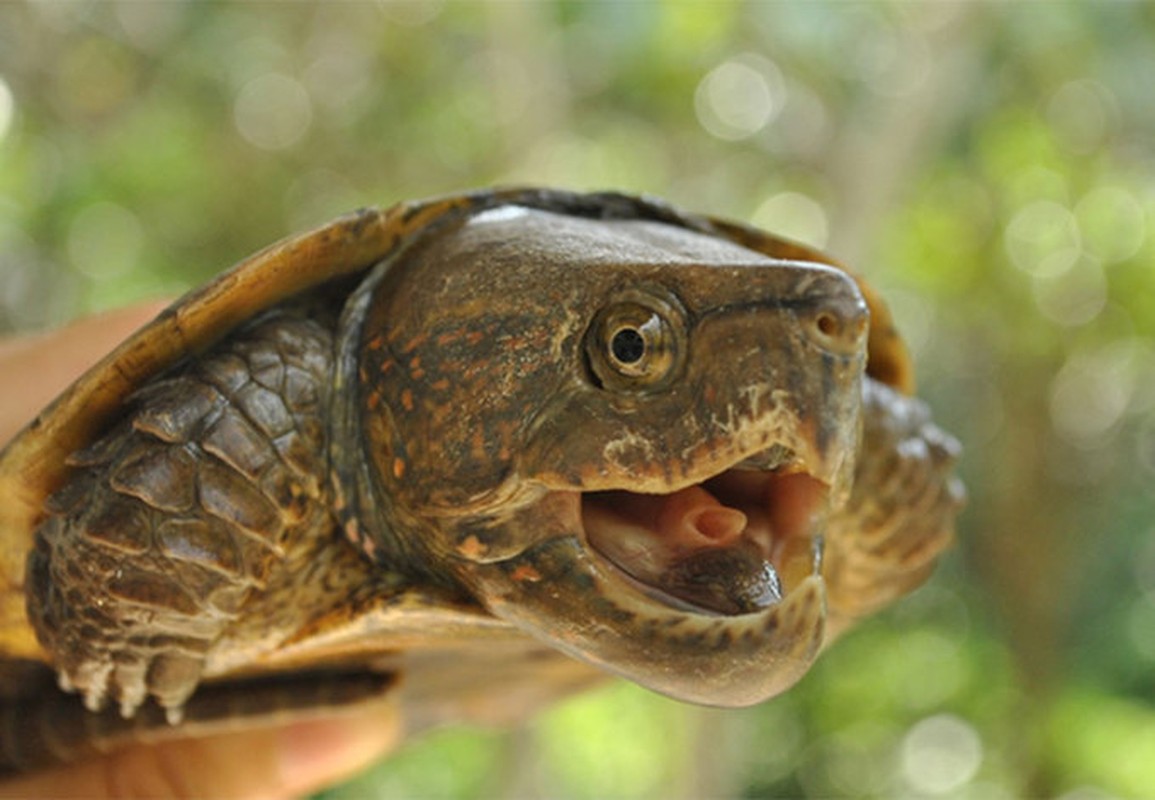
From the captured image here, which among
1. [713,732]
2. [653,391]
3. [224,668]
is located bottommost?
[713,732]

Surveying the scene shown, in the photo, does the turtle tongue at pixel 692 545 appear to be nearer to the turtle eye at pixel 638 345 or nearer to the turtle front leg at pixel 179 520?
the turtle eye at pixel 638 345

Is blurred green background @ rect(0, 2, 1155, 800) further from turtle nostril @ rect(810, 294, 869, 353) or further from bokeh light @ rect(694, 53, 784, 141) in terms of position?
turtle nostril @ rect(810, 294, 869, 353)

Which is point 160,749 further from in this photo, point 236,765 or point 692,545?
point 692,545

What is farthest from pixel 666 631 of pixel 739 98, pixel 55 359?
pixel 739 98

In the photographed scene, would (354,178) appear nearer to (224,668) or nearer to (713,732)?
(713,732)

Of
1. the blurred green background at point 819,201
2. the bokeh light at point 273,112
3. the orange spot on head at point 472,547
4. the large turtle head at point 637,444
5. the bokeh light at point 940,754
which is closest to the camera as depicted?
the large turtle head at point 637,444

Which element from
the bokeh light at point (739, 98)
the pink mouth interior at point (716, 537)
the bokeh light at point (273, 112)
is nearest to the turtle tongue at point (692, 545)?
the pink mouth interior at point (716, 537)

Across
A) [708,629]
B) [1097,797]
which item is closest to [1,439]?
[708,629]

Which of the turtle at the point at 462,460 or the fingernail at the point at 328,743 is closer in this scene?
the turtle at the point at 462,460
